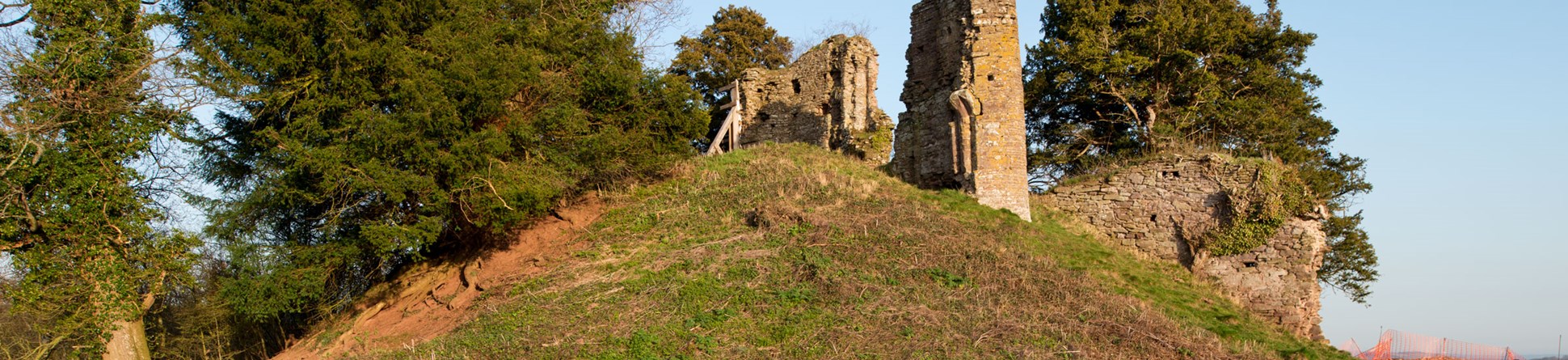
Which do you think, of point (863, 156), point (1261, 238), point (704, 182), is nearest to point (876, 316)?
point (704, 182)

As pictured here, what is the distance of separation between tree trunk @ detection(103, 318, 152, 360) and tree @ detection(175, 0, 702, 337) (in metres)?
1.19

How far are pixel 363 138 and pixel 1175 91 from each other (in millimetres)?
15693

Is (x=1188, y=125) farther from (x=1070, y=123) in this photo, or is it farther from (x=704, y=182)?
(x=704, y=182)

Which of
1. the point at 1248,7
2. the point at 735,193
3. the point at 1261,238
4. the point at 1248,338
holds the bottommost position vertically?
the point at 1248,338

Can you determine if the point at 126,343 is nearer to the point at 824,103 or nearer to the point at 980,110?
the point at 980,110

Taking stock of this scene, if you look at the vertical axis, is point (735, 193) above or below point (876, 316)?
above

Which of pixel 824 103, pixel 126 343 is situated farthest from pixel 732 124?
pixel 126 343

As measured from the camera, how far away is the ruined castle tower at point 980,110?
17.4m

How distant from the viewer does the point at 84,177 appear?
13.4 metres

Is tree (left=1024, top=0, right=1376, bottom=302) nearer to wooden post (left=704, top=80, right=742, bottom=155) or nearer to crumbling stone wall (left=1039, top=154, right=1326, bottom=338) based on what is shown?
crumbling stone wall (left=1039, top=154, right=1326, bottom=338)

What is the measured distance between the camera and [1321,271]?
2411 cm

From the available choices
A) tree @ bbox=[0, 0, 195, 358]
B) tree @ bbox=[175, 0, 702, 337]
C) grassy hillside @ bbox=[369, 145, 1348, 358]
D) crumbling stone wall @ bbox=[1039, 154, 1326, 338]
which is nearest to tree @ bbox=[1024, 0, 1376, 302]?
crumbling stone wall @ bbox=[1039, 154, 1326, 338]

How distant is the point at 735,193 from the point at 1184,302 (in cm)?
658

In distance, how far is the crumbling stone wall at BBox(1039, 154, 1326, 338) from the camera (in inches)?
648
